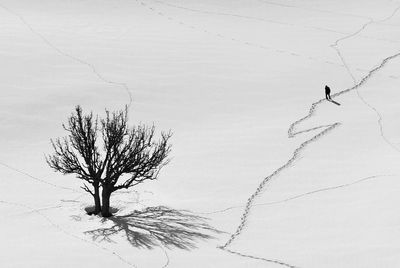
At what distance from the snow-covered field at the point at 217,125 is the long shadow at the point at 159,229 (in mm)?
54

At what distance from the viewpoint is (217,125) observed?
2605 cm

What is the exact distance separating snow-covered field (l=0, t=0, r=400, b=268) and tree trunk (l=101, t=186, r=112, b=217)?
307mm

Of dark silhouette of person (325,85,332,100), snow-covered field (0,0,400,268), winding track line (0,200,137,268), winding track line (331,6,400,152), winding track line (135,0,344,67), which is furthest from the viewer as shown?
winding track line (135,0,344,67)

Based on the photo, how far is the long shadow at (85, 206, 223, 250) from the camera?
16.7 metres

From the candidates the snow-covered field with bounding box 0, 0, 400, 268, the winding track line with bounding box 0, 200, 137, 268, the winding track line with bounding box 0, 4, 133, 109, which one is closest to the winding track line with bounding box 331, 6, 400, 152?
the snow-covered field with bounding box 0, 0, 400, 268

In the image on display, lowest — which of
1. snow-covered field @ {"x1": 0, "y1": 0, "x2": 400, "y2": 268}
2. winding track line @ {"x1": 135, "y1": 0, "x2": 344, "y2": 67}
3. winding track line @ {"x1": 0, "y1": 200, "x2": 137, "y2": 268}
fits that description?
winding track line @ {"x1": 0, "y1": 200, "x2": 137, "y2": 268}

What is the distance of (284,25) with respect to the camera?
38.2 m

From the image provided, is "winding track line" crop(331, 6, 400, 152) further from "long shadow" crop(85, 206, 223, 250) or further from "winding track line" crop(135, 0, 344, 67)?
"long shadow" crop(85, 206, 223, 250)

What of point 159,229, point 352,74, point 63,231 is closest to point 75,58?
point 352,74

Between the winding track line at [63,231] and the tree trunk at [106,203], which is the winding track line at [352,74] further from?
the winding track line at [63,231]

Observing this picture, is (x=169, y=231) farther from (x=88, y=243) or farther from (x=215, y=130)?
(x=215, y=130)

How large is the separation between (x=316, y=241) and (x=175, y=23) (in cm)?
2302

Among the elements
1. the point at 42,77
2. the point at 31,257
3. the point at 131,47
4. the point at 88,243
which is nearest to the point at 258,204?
the point at 88,243

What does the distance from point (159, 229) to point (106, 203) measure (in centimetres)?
165
